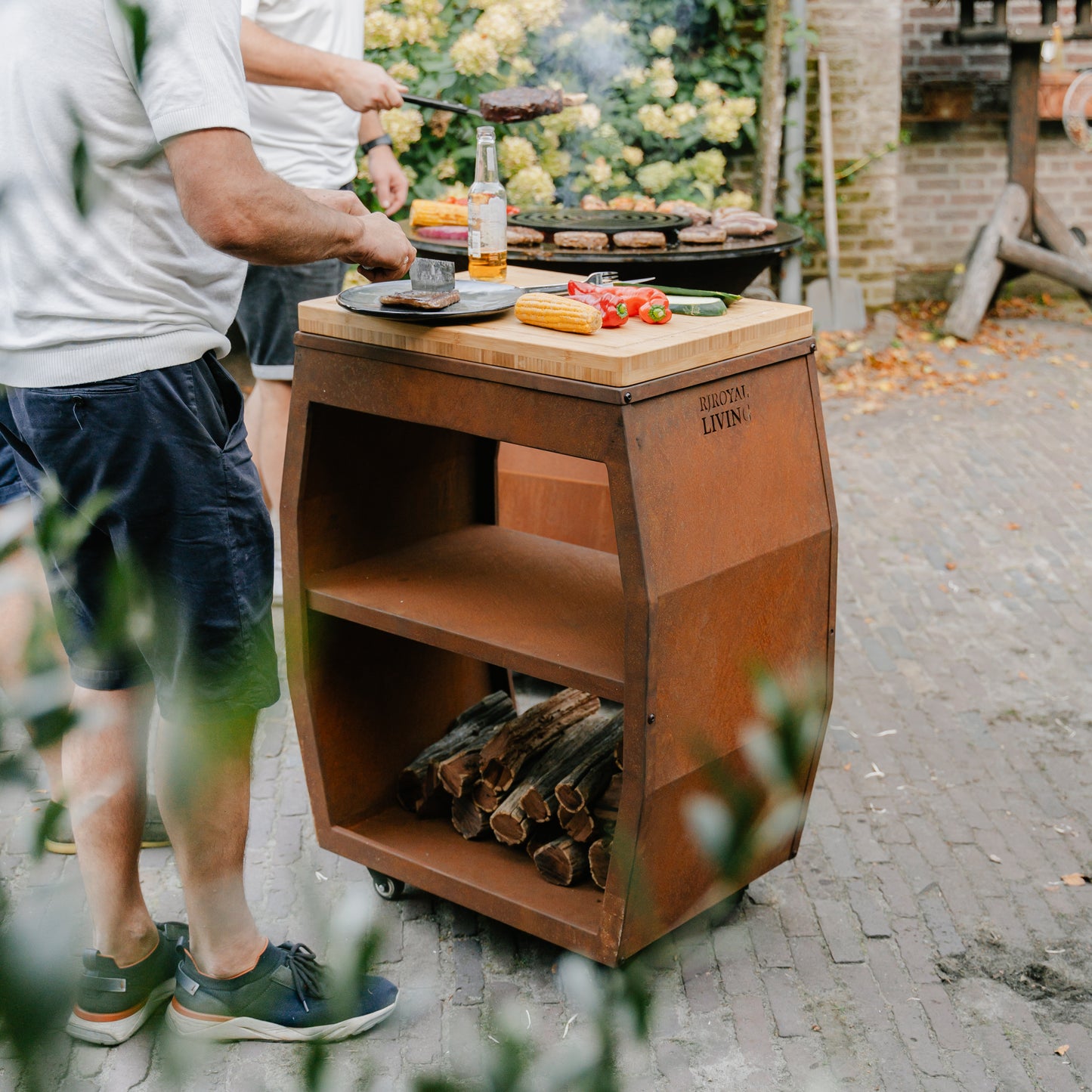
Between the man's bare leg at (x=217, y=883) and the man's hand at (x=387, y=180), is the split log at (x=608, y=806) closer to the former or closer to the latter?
the man's bare leg at (x=217, y=883)

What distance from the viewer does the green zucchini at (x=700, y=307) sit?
89.3 inches

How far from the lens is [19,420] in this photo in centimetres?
194

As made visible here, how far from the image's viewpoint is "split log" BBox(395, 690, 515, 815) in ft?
9.20

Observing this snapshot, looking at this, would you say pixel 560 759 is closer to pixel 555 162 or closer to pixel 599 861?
pixel 599 861

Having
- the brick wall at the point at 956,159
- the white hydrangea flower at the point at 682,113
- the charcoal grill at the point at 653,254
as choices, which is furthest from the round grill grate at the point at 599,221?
the brick wall at the point at 956,159

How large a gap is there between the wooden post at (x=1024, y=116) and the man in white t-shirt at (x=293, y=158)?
511 cm

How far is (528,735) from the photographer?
9.46ft

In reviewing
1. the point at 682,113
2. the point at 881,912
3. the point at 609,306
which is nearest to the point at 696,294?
the point at 609,306

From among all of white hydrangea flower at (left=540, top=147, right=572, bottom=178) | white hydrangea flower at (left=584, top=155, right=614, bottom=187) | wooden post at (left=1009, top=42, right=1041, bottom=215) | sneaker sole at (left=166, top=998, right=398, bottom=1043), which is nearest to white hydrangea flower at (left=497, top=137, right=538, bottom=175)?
white hydrangea flower at (left=540, top=147, right=572, bottom=178)

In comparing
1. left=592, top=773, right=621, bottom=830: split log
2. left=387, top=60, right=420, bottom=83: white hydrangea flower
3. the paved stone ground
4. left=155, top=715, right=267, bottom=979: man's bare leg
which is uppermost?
left=387, top=60, right=420, bottom=83: white hydrangea flower

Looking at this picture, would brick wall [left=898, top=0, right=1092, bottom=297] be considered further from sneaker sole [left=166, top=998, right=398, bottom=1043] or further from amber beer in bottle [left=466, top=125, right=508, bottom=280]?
sneaker sole [left=166, top=998, right=398, bottom=1043]

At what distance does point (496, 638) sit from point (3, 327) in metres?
0.97

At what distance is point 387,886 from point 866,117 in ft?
21.0

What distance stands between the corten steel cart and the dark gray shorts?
1.12m
